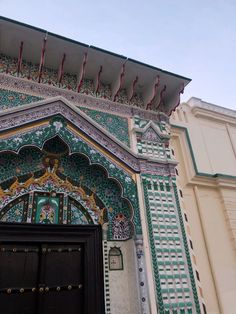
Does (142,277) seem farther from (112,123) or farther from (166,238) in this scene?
(112,123)

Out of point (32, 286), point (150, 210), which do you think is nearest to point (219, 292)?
point (150, 210)

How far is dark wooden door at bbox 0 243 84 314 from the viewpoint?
2945mm

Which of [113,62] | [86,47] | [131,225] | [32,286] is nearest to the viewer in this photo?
[32,286]

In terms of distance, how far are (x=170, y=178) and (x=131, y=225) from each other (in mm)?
961

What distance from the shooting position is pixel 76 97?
4.18m

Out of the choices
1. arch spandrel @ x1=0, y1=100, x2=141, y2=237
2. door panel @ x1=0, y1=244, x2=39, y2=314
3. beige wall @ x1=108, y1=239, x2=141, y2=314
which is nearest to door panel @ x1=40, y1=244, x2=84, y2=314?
door panel @ x1=0, y1=244, x2=39, y2=314

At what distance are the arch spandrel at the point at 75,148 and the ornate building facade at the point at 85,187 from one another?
0.05 feet

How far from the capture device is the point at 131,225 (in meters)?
3.65

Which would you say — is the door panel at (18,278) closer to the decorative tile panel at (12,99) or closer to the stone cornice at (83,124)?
the stone cornice at (83,124)

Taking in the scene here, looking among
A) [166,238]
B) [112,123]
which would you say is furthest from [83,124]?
[166,238]

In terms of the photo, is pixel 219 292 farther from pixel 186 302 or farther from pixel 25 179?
pixel 25 179

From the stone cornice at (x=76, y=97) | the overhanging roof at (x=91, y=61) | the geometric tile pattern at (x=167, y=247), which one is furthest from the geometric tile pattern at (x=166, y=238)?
the overhanging roof at (x=91, y=61)

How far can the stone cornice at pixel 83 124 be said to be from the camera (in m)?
3.57

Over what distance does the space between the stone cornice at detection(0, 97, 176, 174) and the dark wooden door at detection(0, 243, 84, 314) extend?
1419 mm
